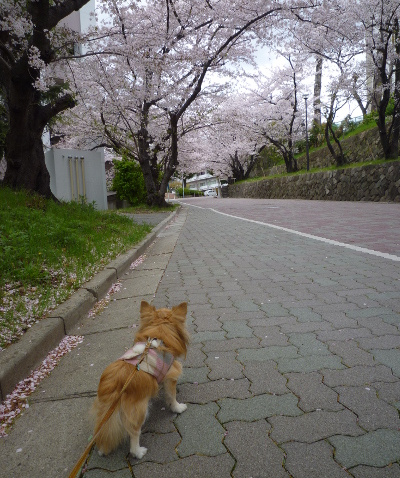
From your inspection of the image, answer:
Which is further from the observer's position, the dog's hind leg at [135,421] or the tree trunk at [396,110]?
the tree trunk at [396,110]

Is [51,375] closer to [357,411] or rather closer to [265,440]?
[265,440]

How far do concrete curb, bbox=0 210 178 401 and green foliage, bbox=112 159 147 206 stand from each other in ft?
66.7

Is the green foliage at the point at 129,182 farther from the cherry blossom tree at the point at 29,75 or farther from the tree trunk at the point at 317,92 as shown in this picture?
the tree trunk at the point at 317,92

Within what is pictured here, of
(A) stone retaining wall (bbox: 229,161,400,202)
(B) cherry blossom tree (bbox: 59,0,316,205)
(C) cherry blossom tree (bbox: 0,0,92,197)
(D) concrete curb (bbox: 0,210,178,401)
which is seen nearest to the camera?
(D) concrete curb (bbox: 0,210,178,401)

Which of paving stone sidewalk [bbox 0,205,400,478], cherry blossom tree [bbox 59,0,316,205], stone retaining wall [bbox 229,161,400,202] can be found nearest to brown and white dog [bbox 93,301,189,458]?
paving stone sidewalk [bbox 0,205,400,478]

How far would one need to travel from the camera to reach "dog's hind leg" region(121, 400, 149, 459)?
1.74m

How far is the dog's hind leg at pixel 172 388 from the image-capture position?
2090mm

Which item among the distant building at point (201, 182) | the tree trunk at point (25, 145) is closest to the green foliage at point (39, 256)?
the tree trunk at point (25, 145)

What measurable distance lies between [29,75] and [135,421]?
29.2 feet

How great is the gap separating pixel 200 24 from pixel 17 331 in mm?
13968

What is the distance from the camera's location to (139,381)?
1.81m

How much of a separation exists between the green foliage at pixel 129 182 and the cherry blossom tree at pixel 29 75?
14.0m

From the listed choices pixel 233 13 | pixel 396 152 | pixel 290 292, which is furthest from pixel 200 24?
pixel 290 292

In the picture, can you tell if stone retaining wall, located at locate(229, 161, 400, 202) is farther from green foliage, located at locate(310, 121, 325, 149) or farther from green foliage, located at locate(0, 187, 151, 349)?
green foliage, located at locate(0, 187, 151, 349)
